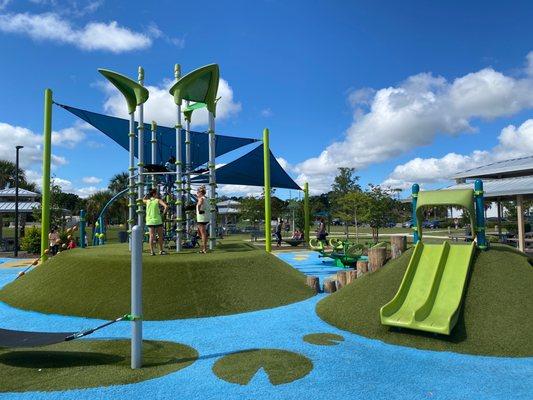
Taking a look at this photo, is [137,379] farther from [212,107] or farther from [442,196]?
[212,107]

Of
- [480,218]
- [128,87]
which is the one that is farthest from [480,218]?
[128,87]

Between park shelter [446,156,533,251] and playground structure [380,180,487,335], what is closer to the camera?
playground structure [380,180,487,335]

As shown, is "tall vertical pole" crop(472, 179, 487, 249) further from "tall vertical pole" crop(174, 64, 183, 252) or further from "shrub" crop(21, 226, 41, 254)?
"shrub" crop(21, 226, 41, 254)

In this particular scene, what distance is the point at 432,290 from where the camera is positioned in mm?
6148

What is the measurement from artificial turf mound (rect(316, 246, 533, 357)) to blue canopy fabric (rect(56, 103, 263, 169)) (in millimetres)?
10260

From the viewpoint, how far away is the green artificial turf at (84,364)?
164 inches

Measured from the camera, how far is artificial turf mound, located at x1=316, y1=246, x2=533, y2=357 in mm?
5168

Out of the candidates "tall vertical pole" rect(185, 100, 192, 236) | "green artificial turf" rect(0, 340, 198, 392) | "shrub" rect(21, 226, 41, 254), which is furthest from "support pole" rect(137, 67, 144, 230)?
"shrub" rect(21, 226, 41, 254)

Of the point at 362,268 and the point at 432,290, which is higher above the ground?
the point at 362,268

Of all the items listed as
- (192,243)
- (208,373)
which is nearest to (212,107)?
(192,243)

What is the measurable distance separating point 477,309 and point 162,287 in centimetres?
524

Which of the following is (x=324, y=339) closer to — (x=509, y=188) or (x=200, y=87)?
(x=200, y=87)

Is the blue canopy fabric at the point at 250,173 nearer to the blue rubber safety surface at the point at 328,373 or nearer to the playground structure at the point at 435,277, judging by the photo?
the playground structure at the point at 435,277

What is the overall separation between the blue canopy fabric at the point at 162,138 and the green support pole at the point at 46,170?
43 centimetres
